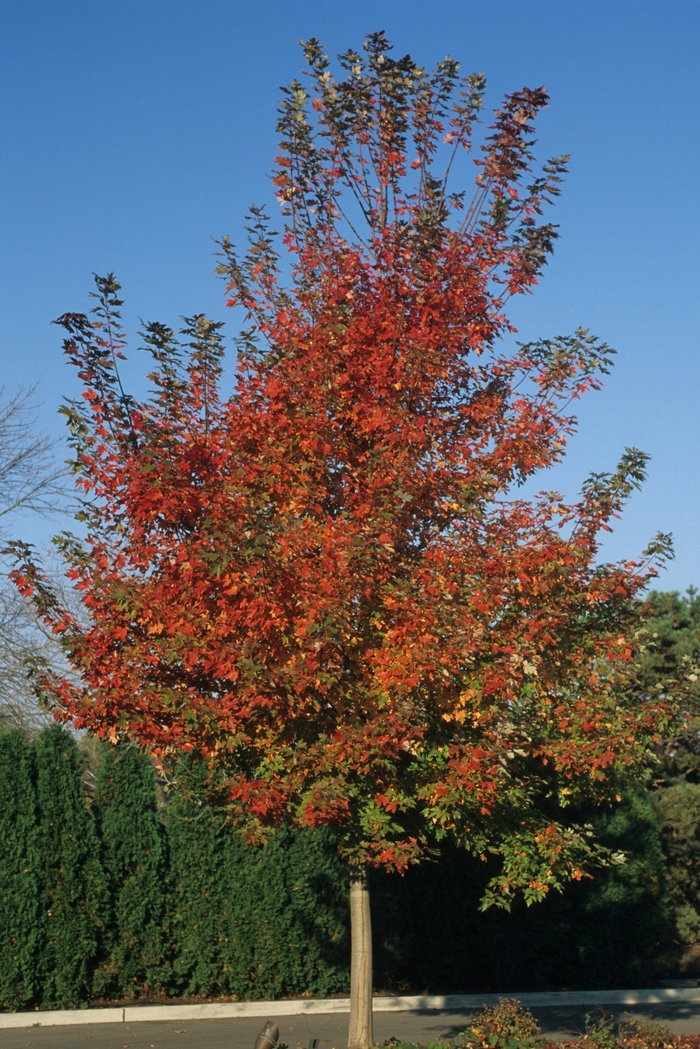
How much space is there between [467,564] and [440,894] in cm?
779

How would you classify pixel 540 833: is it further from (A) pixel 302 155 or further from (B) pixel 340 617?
(A) pixel 302 155

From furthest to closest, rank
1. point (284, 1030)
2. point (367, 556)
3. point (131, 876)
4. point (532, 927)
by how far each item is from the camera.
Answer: point (532, 927)
point (131, 876)
point (284, 1030)
point (367, 556)

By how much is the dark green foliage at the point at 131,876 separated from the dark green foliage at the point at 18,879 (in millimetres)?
771

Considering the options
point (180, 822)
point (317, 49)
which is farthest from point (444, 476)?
point (180, 822)

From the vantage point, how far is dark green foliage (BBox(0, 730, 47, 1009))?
11.8 m

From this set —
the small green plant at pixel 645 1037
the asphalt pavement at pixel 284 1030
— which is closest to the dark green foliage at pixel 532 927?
the asphalt pavement at pixel 284 1030

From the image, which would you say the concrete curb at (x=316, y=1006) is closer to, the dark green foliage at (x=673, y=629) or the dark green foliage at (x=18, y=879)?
the dark green foliage at (x=18, y=879)

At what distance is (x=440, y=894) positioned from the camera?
13.3 m

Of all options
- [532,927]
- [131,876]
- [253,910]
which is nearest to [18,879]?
[131,876]

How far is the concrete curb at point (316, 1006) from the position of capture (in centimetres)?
1149

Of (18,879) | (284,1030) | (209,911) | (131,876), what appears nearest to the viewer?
(284,1030)

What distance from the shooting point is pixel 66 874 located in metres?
12.2

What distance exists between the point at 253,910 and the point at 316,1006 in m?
1.27

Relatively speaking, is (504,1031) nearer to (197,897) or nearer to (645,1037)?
(645,1037)
